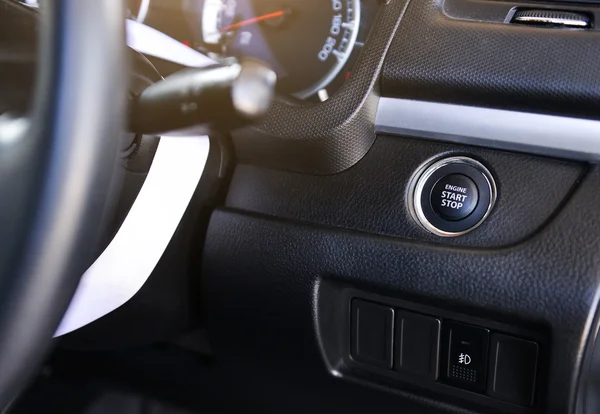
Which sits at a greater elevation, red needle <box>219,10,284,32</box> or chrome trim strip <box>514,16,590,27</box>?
chrome trim strip <box>514,16,590,27</box>

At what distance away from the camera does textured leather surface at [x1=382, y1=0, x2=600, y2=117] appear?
662 millimetres

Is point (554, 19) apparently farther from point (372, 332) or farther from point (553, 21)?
point (372, 332)

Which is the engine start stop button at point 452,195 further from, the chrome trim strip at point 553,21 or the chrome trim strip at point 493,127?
the chrome trim strip at point 553,21

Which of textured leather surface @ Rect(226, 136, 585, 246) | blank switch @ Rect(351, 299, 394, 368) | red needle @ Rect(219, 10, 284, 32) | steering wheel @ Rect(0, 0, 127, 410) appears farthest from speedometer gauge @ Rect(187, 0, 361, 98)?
steering wheel @ Rect(0, 0, 127, 410)

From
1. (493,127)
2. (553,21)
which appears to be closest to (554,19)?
(553,21)

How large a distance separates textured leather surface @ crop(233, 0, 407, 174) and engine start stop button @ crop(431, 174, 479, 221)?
87 mm

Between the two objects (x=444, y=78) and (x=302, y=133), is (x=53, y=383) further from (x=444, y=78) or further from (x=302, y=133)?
(x=444, y=78)

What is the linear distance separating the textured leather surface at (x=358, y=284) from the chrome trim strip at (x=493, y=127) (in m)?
0.03

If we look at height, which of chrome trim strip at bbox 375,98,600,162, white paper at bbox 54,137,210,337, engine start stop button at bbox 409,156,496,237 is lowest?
white paper at bbox 54,137,210,337

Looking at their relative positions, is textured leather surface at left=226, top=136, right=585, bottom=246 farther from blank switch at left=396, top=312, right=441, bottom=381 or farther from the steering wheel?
the steering wheel

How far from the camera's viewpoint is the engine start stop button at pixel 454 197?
710 mm

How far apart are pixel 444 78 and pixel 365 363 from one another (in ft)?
0.97

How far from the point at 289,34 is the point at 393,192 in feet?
0.72

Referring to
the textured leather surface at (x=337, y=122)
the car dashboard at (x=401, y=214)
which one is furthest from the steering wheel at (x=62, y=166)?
the textured leather surface at (x=337, y=122)
